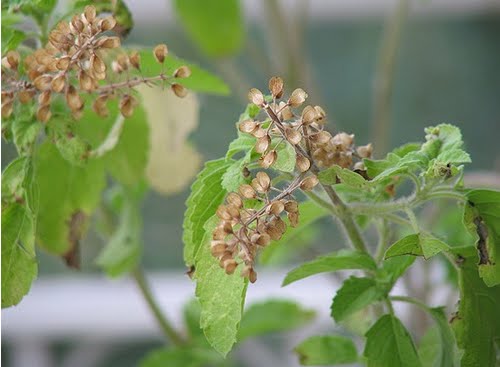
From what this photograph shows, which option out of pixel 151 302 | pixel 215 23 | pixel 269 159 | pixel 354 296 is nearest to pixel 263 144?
pixel 269 159

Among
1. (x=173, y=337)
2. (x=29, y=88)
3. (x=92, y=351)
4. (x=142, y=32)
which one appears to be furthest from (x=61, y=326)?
(x=29, y=88)

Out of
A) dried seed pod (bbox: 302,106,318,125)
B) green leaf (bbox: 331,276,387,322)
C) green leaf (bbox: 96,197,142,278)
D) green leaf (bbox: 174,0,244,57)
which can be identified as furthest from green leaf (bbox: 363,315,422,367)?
green leaf (bbox: 174,0,244,57)

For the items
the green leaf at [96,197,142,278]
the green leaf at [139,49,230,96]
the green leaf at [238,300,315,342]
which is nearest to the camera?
the green leaf at [139,49,230,96]

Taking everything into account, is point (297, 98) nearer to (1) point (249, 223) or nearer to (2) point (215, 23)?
(1) point (249, 223)

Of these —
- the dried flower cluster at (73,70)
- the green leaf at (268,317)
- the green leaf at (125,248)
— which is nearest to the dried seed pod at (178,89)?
the dried flower cluster at (73,70)


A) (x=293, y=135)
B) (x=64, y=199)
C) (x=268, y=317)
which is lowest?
(x=268, y=317)

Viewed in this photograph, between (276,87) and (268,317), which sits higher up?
(276,87)

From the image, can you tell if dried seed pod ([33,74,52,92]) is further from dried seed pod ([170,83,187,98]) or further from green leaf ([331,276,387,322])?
green leaf ([331,276,387,322])
